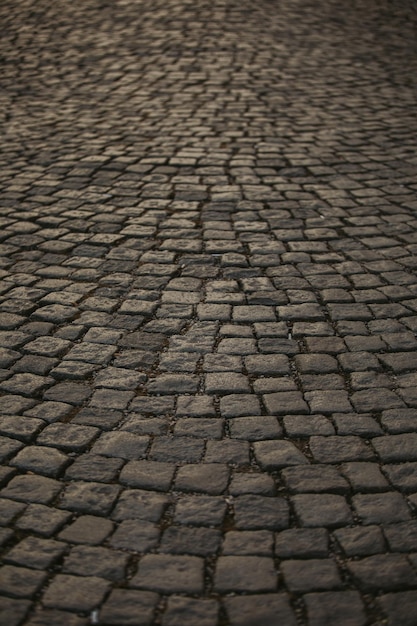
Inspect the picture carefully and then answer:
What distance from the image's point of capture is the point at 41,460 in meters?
3.29

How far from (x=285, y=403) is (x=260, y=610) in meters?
1.24

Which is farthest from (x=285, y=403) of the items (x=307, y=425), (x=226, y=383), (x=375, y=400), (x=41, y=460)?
(x=41, y=460)

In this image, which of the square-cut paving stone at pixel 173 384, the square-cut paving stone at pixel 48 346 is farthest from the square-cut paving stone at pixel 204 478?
the square-cut paving stone at pixel 48 346

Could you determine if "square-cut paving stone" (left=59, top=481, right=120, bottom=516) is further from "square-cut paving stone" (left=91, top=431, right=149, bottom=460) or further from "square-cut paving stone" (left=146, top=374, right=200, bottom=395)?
"square-cut paving stone" (left=146, top=374, right=200, bottom=395)

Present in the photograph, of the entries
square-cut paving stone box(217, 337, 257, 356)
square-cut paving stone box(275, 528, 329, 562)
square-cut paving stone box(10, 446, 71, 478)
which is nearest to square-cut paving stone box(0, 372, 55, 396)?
square-cut paving stone box(10, 446, 71, 478)

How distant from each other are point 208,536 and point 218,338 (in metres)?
1.49

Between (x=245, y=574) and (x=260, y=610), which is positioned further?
(x=245, y=574)

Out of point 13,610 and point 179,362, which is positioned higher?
point 13,610

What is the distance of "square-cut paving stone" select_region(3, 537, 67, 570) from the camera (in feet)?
9.05

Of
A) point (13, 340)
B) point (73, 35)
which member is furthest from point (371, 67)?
point (13, 340)

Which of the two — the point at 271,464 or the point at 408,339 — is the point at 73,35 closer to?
the point at 408,339

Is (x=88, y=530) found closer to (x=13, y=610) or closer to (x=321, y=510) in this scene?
(x=13, y=610)

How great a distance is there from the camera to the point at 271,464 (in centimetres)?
326

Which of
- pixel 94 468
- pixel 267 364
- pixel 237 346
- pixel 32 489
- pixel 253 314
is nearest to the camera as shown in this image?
pixel 32 489
